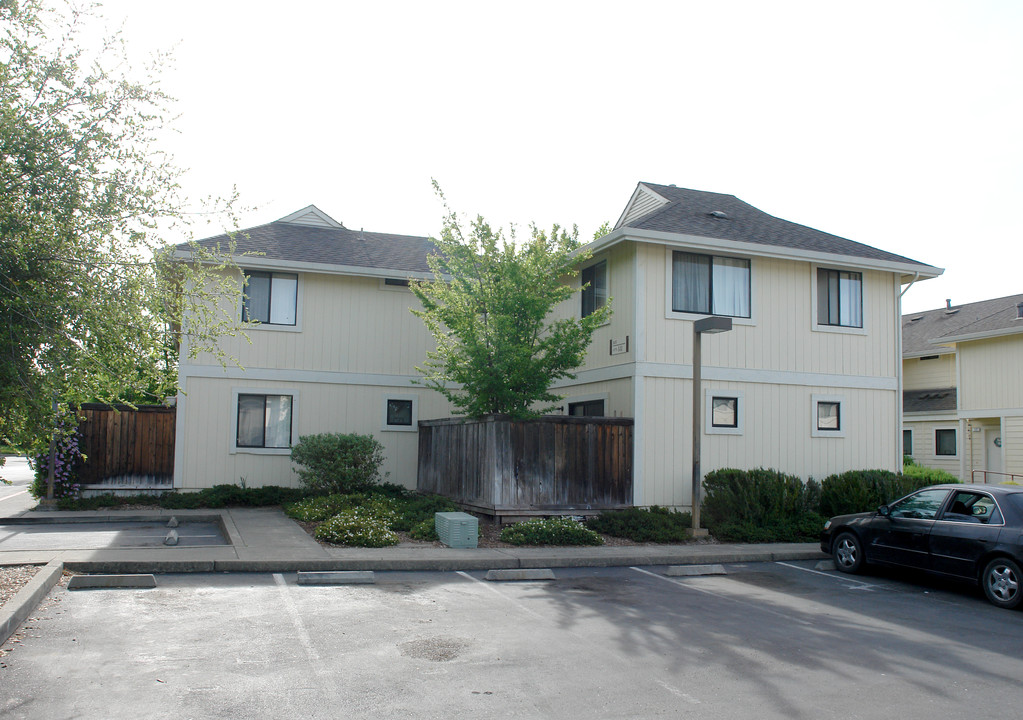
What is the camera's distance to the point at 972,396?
90.2 feet

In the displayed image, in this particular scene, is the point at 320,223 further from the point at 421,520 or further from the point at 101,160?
the point at 101,160

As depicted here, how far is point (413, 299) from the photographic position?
68.9ft

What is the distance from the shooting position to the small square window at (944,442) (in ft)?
98.6

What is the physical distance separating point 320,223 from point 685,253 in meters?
10.6

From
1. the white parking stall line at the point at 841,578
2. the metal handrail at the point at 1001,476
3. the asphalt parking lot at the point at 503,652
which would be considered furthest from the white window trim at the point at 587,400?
the metal handrail at the point at 1001,476

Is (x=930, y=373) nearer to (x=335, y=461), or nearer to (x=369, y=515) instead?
(x=335, y=461)

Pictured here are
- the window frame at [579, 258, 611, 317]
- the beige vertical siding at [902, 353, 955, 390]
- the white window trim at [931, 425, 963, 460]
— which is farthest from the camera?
the beige vertical siding at [902, 353, 955, 390]

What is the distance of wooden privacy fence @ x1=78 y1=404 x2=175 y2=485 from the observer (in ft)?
60.0

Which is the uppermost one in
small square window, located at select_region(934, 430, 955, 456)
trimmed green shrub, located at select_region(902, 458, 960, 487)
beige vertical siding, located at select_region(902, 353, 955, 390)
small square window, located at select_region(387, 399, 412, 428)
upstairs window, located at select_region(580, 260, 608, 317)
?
upstairs window, located at select_region(580, 260, 608, 317)

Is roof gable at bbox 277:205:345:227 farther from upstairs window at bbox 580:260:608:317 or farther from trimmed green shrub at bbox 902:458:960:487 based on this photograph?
trimmed green shrub at bbox 902:458:960:487

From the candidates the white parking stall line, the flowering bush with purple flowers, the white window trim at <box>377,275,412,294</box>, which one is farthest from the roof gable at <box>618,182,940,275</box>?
the flowering bush with purple flowers

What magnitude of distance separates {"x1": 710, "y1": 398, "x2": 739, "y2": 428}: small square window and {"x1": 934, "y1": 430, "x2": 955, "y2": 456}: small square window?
17520 millimetres

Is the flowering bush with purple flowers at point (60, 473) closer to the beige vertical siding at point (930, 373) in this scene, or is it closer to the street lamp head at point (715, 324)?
the street lamp head at point (715, 324)

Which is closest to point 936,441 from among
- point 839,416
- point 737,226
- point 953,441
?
point 953,441
